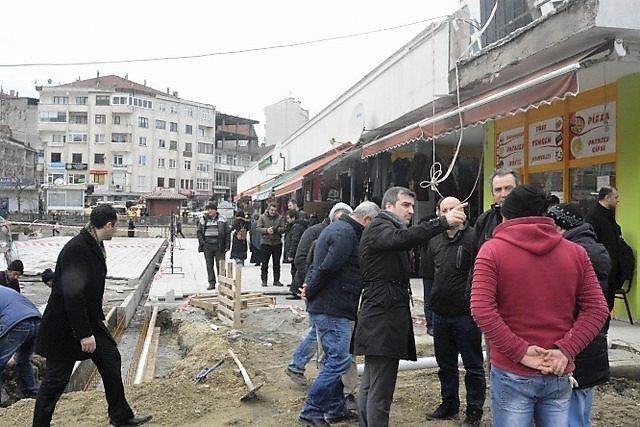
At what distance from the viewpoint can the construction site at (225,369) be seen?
16.6ft

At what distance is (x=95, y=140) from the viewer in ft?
261

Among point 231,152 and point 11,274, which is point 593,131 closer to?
point 11,274

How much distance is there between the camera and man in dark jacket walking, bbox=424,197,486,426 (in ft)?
14.7

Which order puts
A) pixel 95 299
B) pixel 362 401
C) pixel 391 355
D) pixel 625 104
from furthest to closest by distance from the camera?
pixel 625 104, pixel 95 299, pixel 362 401, pixel 391 355

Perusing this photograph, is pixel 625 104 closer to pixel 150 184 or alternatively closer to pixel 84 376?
pixel 84 376

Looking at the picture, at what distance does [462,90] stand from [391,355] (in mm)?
6576

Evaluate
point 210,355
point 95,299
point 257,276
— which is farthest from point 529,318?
point 257,276

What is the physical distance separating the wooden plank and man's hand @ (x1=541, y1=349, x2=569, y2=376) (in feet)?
15.9

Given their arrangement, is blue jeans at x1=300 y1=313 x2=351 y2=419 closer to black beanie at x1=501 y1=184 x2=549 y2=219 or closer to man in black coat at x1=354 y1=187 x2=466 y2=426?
man in black coat at x1=354 y1=187 x2=466 y2=426

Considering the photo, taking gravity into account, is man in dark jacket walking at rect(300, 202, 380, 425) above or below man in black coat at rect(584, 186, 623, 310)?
below

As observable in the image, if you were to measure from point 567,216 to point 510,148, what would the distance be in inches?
250

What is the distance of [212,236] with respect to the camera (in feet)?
38.8

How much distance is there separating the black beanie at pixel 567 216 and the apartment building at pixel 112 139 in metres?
77.6

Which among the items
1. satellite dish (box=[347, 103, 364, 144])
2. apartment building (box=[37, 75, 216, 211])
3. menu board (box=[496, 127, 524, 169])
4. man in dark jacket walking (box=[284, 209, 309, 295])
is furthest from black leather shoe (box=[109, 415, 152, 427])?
apartment building (box=[37, 75, 216, 211])
